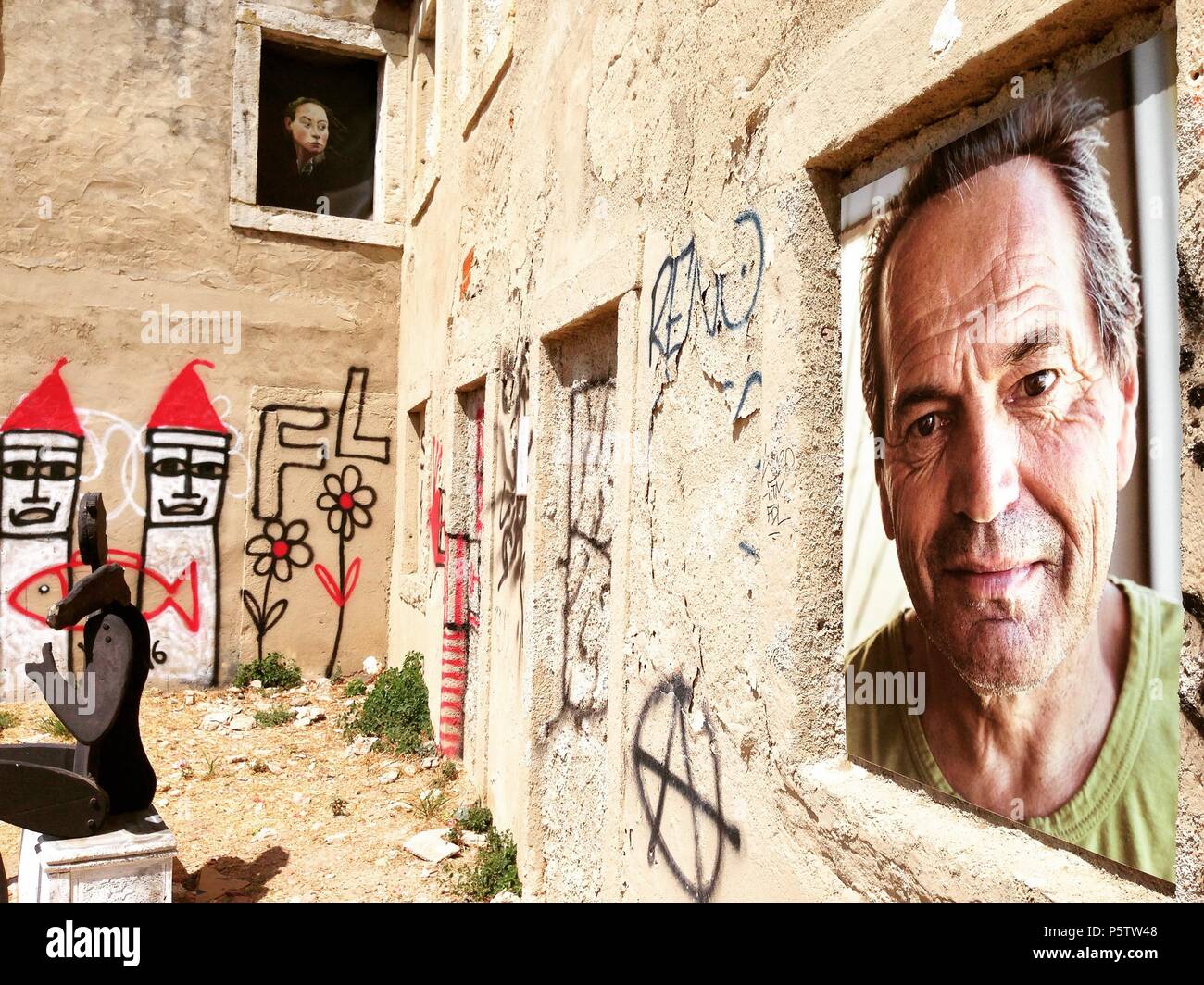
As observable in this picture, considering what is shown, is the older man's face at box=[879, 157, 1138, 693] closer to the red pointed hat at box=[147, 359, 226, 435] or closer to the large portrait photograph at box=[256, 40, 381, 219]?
the red pointed hat at box=[147, 359, 226, 435]

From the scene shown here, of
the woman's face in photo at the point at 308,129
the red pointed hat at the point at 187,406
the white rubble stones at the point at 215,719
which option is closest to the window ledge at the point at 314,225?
the woman's face in photo at the point at 308,129

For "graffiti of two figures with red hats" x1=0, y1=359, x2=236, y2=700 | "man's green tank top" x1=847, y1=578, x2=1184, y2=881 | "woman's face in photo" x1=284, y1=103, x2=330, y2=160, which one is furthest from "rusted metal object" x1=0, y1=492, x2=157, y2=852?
"woman's face in photo" x1=284, y1=103, x2=330, y2=160

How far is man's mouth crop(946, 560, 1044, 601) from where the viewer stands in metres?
1.50

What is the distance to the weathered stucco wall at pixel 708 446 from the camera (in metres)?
1.63

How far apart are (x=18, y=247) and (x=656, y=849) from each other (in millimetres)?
7044

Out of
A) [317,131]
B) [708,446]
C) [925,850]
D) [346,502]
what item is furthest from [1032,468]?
[317,131]

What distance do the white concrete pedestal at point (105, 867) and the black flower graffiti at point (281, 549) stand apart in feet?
14.5

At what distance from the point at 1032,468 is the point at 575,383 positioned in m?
2.47

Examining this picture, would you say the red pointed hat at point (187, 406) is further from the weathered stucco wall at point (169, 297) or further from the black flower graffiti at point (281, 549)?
the black flower graffiti at point (281, 549)

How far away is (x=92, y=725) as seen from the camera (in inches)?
132

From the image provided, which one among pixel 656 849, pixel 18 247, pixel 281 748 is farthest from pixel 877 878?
pixel 18 247

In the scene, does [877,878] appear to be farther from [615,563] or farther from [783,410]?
[615,563]

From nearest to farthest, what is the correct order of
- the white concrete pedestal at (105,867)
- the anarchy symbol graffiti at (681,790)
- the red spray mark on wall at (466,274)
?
1. the anarchy symbol graffiti at (681,790)
2. the white concrete pedestal at (105,867)
3. the red spray mark on wall at (466,274)

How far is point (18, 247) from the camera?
702cm
